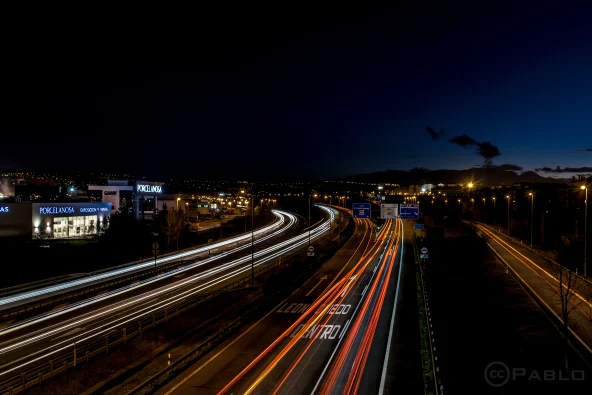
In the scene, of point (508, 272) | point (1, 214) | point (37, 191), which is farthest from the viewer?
point (37, 191)

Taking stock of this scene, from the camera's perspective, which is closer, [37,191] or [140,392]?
[140,392]

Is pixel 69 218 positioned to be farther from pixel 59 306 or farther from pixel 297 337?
pixel 297 337

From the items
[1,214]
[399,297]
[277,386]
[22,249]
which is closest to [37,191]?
[1,214]

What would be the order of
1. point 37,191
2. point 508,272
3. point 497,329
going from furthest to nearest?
point 37,191 < point 508,272 < point 497,329

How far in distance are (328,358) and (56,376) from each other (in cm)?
878

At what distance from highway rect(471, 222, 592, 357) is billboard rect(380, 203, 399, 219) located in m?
9.61

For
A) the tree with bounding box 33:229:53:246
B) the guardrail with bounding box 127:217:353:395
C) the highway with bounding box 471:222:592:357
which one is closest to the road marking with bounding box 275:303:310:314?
the guardrail with bounding box 127:217:353:395

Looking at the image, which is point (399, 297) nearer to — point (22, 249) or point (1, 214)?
point (22, 249)

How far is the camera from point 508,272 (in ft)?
110

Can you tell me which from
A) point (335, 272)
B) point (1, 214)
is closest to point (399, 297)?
point (335, 272)

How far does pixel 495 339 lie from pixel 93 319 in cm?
1802

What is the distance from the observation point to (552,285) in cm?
2761

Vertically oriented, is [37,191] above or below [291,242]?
above

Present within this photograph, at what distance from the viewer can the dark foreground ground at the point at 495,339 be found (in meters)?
13.6
